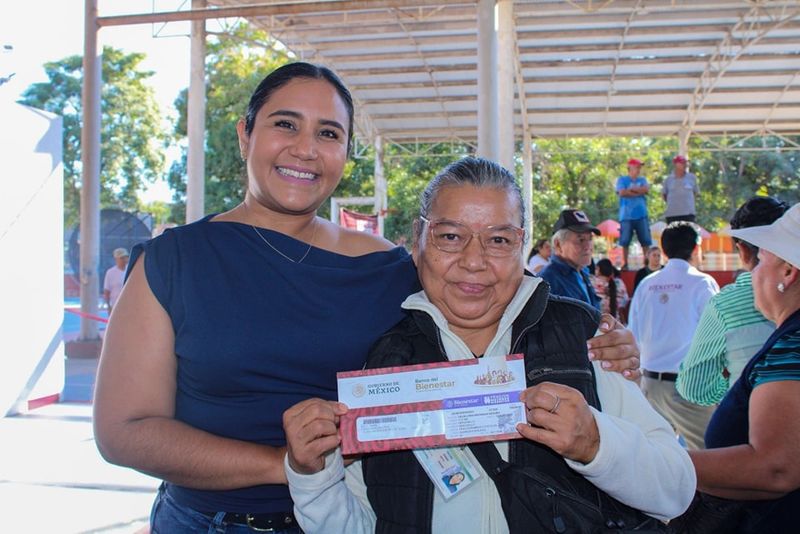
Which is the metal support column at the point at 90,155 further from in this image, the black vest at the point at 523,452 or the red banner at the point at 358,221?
the black vest at the point at 523,452

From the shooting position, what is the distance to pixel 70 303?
29094 millimetres

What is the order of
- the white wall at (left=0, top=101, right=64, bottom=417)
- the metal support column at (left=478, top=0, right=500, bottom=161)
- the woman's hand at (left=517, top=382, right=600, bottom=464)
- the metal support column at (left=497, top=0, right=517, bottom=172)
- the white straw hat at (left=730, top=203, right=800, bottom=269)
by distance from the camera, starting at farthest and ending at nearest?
the metal support column at (left=497, top=0, right=517, bottom=172) → the metal support column at (left=478, top=0, right=500, bottom=161) → the white wall at (left=0, top=101, right=64, bottom=417) → the white straw hat at (left=730, top=203, right=800, bottom=269) → the woman's hand at (left=517, top=382, right=600, bottom=464)

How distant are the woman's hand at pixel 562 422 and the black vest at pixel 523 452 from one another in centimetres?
17

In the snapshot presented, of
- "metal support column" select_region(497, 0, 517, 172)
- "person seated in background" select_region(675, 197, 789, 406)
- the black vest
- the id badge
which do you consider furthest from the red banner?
the id badge

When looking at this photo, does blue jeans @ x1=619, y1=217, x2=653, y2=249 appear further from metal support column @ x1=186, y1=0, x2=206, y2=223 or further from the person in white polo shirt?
metal support column @ x1=186, y1=0, x2=206, y2=223

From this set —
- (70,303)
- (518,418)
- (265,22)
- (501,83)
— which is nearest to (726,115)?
(501,83)

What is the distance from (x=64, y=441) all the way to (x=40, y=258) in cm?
284

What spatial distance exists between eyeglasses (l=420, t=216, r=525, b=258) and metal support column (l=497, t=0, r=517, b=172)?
10.1 m

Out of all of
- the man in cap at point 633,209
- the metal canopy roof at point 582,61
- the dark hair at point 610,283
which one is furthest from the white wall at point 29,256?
the man in cap at point 633,209

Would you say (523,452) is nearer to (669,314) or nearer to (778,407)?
(778,407)

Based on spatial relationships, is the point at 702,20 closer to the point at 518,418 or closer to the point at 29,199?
the point at 29,199

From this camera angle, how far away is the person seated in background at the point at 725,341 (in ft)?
9.51

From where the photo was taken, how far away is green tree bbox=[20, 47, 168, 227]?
35562 mm

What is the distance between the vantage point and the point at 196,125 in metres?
14.1
